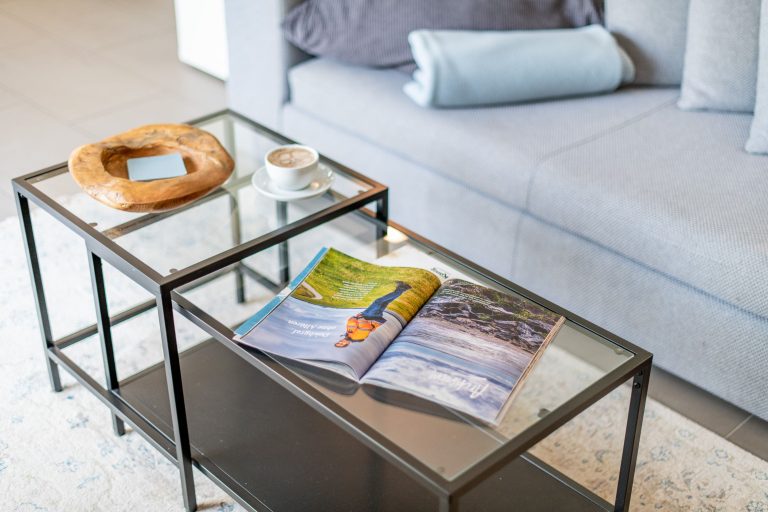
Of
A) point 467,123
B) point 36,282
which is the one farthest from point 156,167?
point 467,123

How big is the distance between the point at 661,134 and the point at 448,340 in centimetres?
103

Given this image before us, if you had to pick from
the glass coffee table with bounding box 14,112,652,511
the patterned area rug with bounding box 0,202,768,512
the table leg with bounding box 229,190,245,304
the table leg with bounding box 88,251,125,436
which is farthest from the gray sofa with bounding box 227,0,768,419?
the table leg with bounding box 88,251,125,436

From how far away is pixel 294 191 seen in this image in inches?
66.2

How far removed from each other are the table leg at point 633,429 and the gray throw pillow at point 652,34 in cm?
119

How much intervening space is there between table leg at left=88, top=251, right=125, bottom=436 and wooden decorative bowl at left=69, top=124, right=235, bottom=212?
4.4 inches

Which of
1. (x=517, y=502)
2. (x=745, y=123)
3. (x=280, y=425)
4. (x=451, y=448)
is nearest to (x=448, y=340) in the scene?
(x=451, y=448)

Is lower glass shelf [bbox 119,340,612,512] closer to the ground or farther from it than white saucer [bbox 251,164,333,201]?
closer to the ground

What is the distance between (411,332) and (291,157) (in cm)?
54

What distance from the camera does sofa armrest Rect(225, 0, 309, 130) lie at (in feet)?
7.94

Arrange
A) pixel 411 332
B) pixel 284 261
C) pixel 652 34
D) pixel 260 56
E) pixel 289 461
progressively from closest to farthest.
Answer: pixel 411 332, pixel 289 461, pixel 284 261, pixel 652 34, pixel 260 56

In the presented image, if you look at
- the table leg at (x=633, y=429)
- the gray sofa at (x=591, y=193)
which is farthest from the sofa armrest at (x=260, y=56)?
the table leg at (x=633, y=429)

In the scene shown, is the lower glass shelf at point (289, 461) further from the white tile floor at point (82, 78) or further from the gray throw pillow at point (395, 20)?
the white tile floor at point (82, 78)

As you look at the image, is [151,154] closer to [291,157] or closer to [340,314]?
[291,157]

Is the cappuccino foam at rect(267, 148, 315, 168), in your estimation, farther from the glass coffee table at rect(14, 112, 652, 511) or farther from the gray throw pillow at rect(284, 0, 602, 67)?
the gray throw pillow at rect(284, 0, 602, 67)
